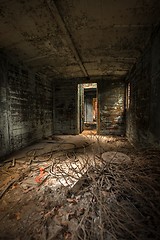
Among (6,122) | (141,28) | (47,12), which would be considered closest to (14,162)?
(6,122)

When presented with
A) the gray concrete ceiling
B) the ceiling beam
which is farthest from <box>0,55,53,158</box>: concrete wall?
the ceiling beam

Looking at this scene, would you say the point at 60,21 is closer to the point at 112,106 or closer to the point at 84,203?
the point at 84,203

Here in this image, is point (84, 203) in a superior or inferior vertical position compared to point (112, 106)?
inferior

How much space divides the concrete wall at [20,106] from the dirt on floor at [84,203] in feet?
4.57

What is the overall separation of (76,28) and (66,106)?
4741 millimetres

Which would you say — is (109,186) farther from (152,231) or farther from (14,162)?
(14,162)

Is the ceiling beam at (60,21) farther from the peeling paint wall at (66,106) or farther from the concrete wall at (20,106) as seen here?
the peeling paint wall at (66,106)

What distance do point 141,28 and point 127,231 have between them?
134 inches

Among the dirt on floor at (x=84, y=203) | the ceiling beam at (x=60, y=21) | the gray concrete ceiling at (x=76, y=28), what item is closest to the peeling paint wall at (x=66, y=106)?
the gray concrete ceiling at (x=76, y=28)

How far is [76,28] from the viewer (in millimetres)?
2576

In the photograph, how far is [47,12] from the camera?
6.96 ft

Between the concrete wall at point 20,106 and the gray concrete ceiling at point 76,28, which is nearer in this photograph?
the gray concrete ceiling at point 76,28

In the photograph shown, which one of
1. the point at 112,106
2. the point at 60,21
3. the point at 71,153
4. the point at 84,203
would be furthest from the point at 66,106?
the point at 84,203

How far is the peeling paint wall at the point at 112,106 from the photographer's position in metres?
6.59
